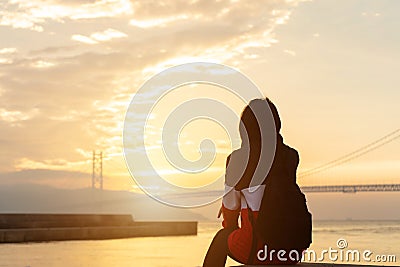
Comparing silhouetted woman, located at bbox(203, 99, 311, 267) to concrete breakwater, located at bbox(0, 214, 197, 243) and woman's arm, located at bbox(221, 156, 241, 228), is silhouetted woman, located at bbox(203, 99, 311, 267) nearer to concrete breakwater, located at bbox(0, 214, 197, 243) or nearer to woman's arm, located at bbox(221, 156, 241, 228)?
woman's arm, located at bbox(221, 156, 241, 228)

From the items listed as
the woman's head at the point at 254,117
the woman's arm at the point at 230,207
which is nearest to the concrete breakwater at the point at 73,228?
the woman's arm at the point at 230,207

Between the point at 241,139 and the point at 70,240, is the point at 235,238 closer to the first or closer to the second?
the point at 241,139

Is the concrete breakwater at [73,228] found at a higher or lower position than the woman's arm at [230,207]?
lower

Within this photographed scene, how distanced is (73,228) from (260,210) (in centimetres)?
2723

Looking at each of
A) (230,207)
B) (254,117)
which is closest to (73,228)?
(230,207)

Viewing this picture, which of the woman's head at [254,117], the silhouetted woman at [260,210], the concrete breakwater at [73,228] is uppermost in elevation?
the woman's head at [254,117]

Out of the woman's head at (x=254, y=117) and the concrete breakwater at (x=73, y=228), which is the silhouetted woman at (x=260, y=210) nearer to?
the woman's head at (x=254, y=117)

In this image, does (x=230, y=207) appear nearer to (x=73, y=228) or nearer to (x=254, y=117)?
(x=254, y=117)

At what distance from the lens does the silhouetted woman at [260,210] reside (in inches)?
142

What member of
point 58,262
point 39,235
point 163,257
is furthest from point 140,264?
point 39,235

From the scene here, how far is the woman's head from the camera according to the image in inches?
142

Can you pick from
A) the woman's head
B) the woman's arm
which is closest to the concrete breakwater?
the woman's arm

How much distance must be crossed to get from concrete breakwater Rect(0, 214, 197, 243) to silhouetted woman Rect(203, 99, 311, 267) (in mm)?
23523

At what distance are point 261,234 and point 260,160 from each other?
39cm
